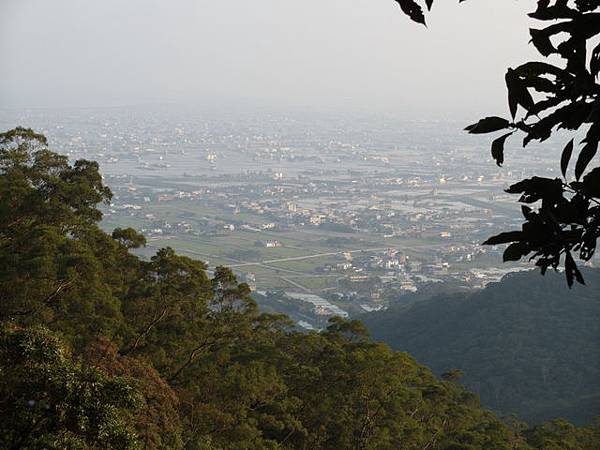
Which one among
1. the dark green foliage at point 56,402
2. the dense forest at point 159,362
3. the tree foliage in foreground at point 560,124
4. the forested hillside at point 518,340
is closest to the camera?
the tree foliage in foreground at point 560,124

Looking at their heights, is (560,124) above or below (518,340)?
above

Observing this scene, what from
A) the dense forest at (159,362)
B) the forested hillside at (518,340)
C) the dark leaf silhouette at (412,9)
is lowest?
the forested hillside at (518,340)

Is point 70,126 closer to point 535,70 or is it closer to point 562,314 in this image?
point 562,314

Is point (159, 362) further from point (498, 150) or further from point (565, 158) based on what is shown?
point (565, 158)

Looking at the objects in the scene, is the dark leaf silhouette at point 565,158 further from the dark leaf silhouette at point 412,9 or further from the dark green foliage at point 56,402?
the dark green foliage at point 56,402

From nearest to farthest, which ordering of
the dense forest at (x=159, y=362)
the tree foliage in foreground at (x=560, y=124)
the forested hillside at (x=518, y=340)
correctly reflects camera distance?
the tree foliage in foreground at (x=560, y=124) < the dense forest at (x=159, y=362) < the forested hillside at (x=518, y=340)

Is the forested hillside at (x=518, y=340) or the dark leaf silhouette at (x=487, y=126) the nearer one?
the dark leaf silhouette at (x=487, y=126)

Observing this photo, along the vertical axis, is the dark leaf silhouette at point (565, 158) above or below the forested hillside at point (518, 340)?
above

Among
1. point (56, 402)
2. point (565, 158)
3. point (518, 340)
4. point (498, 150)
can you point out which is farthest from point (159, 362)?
point (518, 340)

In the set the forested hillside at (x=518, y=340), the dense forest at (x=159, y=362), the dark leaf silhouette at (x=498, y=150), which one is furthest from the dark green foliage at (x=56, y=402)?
the forested hillside at (x=518, y=340)
